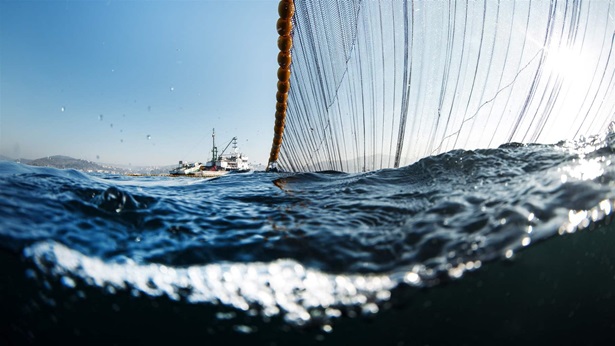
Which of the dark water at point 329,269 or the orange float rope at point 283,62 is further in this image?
the orange float rope at point 283,62

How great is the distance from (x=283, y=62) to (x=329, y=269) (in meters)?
5.18

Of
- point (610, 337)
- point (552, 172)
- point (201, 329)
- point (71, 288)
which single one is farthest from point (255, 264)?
point (610, 337)

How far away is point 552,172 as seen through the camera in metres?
2.79

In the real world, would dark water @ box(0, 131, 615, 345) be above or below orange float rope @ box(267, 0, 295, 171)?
below

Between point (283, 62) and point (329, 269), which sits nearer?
point (329, 269)

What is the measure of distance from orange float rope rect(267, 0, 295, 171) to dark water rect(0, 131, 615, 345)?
414 cm

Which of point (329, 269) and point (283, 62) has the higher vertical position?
point (283, 62)

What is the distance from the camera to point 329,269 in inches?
85.2

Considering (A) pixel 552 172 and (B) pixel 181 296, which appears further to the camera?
(A) pixel 552 172

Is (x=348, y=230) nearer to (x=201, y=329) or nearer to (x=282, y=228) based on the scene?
(x=282, y=228)

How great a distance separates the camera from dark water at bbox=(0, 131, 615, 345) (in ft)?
7.05

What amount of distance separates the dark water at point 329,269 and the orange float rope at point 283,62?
414 cm

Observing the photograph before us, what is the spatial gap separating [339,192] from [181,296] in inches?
87.5

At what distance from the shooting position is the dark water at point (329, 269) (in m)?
2.15
